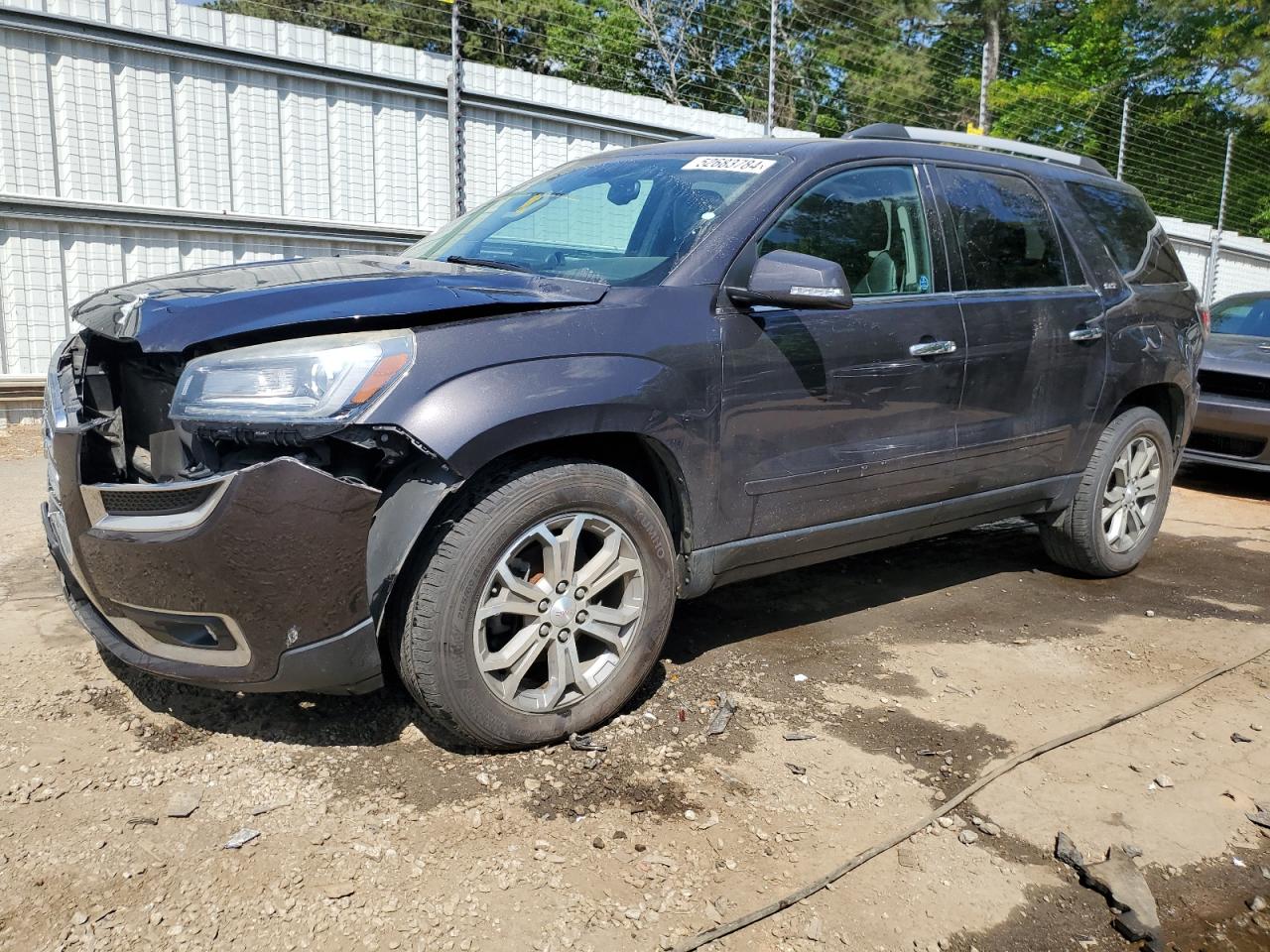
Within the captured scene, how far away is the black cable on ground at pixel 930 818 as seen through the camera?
2199 millimetres

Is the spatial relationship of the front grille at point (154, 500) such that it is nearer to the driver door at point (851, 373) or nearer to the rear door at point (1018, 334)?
the driver door at point (851, 373)

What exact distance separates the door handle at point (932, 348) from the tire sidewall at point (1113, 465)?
1.32m

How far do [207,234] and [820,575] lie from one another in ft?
18.3

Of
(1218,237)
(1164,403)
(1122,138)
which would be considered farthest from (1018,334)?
(1218,237)

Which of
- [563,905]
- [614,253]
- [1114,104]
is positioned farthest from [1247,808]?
[1114,104]

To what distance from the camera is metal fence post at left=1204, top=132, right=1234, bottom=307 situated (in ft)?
54.8

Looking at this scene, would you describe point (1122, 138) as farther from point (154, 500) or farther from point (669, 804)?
point (154, 500)

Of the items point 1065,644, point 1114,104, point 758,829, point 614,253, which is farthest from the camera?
point 1114,104

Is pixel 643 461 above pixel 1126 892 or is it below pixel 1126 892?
above

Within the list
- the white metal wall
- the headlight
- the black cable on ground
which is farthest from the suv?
the white metal wall

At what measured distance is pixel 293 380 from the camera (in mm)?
2438

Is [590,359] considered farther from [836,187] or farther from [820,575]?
[820,575]

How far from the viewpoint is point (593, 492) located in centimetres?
281

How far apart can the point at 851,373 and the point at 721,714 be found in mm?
1185
